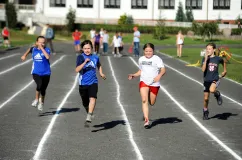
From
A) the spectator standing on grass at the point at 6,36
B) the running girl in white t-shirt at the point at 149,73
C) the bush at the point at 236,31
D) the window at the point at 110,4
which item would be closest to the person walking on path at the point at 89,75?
the running girl in white t-shirt at the point at 149,73

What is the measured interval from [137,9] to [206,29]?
74.0 ft

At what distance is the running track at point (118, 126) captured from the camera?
927 centimetres

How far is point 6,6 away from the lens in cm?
7531

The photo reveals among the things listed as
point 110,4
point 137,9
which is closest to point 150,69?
point 137,9

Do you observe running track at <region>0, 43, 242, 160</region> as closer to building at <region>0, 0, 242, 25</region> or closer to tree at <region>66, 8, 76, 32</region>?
tree at <region>66, 8, 76, 32</region>

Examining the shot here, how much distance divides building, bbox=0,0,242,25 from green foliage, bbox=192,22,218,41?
58.7 feet

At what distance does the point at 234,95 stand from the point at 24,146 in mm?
9826

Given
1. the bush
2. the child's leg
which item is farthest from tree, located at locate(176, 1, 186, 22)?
the child's leg

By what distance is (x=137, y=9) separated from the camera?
3455 inches

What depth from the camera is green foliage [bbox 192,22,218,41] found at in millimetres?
66938

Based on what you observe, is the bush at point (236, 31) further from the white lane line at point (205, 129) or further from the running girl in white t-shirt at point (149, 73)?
the running girl in white t-shirt at point (149, 73)

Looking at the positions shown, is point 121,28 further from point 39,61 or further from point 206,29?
point 39,61

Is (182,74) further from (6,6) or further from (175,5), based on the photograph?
(175,5)

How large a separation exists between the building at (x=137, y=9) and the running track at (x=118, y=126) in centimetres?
6780
